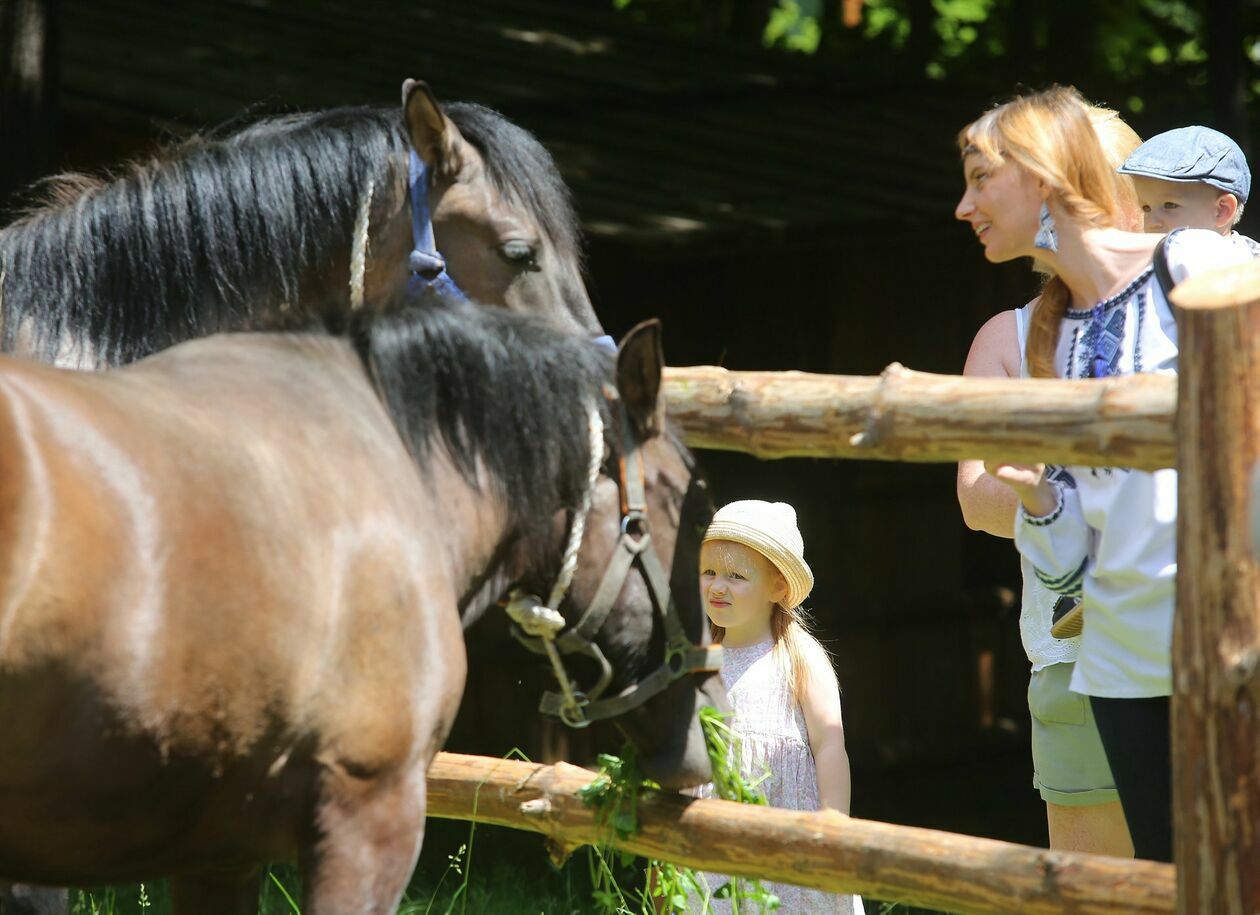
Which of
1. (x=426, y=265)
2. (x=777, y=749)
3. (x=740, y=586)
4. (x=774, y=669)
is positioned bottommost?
(x=777, y=749)

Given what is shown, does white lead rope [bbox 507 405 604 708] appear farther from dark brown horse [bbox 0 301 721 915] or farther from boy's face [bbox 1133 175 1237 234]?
boy's face [bbox 1133 175 1237 234]

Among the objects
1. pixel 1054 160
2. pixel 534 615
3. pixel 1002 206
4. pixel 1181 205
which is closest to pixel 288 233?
pixel 534 615

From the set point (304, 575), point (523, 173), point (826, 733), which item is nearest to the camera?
point (304, 575)

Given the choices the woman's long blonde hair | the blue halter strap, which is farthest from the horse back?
the woman's long blonde hair

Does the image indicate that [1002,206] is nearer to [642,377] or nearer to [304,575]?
[642,377]

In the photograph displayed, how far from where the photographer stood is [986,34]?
11719 millimetres

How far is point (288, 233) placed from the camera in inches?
140

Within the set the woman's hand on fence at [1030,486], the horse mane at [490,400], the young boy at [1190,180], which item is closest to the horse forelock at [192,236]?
the horse mane at [490,400]

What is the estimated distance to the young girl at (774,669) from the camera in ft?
11.4

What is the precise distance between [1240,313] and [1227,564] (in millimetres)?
354

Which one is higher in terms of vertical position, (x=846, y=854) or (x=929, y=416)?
(x=929, y=416)

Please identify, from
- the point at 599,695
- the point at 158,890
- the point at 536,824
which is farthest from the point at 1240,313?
the point at 158,890

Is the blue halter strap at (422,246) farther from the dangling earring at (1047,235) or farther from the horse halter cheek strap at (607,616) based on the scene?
the dangling earring at (1047,235)

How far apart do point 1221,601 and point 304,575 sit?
1292mm
